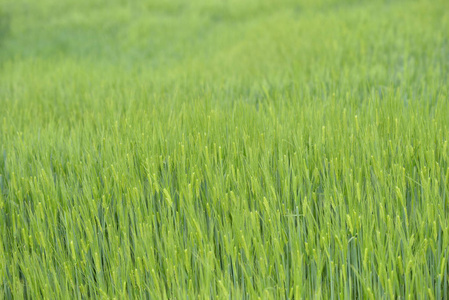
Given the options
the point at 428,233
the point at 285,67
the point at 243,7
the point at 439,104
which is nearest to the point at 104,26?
the point at 243,7

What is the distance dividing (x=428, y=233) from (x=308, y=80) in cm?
233

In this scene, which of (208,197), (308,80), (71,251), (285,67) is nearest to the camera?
(71,251)

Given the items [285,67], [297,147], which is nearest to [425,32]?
[285,67]

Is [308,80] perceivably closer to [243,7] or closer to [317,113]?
[317,113]

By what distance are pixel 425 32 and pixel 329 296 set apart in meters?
4.18

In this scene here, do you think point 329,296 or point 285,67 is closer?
point 329,296

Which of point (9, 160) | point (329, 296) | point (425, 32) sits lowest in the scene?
point (329, 296)

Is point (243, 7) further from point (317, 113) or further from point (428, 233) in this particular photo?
point (428, 233)

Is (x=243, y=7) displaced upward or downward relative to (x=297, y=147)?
upward

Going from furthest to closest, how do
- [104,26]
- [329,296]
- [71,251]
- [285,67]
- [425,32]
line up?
[104,26] < [425,32] < [285,67] < [71,251] < [329,296]

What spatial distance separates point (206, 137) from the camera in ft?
7.63

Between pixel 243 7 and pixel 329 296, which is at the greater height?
pixel 243 7

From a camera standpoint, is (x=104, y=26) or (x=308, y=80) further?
(x=104, y=26)

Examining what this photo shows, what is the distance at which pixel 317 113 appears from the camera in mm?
2396
